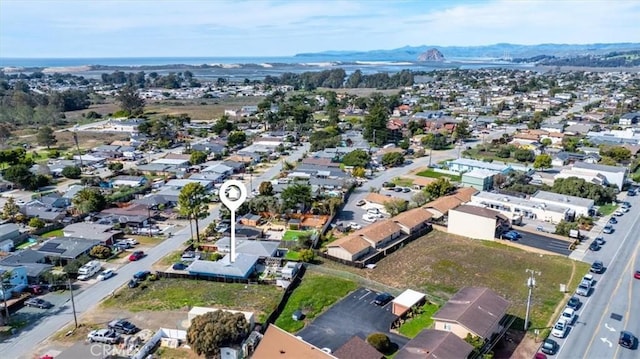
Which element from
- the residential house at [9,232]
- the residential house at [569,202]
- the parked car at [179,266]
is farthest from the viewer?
the residential house at [569,202]

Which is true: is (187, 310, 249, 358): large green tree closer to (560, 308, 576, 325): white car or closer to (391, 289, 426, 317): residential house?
(391, 289, 426, 317): residential house

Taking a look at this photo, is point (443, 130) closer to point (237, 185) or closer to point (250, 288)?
point (250, 288)

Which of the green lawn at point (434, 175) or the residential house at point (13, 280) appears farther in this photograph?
the green lawn at point (434, 175)

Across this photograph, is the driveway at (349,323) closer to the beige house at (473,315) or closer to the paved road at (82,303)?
the beige house at (473,315)

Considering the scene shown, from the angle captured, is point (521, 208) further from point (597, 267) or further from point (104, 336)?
point (104, 336)

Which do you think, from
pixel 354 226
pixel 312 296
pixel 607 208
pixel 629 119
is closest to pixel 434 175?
pixel 607 208

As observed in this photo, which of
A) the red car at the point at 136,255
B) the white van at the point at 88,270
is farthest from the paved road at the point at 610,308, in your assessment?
the white van at the point at 88,270

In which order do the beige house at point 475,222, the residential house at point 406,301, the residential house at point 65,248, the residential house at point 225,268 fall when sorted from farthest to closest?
the beige house at point 475,222 < the residential house at point 65,248 < the residential house at point 225,268 < the residential house at point 406,301
